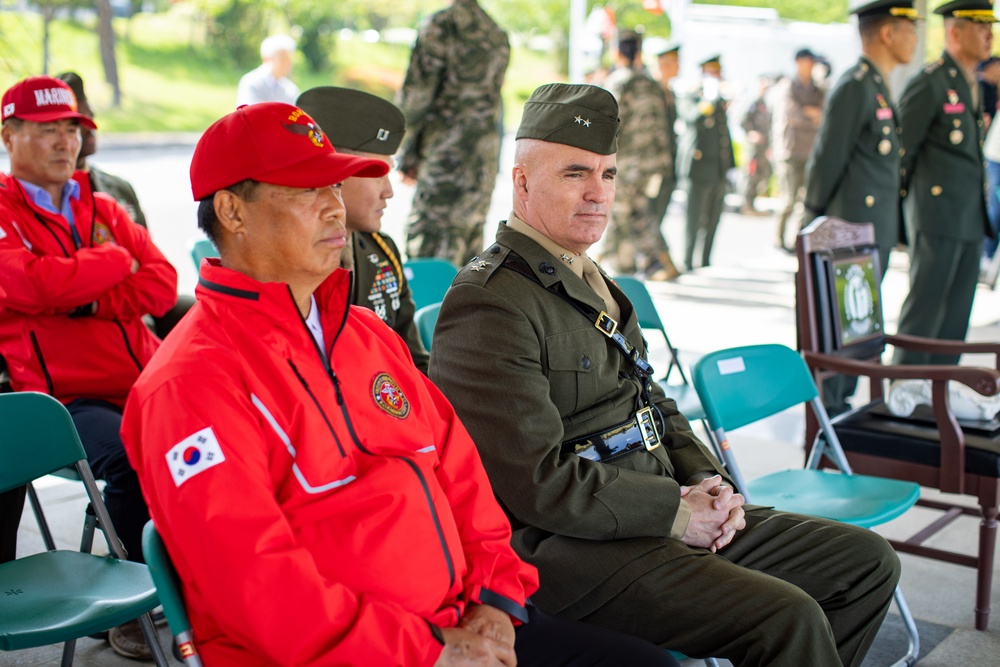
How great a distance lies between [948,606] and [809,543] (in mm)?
1238

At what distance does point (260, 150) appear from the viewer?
165 centimetres

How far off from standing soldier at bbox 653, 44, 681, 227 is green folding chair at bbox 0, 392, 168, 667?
24.0 feet

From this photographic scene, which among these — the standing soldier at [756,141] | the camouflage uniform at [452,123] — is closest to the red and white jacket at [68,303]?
the camouflage uniform at [452,123]

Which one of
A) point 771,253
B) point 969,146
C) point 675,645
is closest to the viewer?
point 675,645

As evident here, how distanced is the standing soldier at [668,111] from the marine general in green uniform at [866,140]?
13.2ft

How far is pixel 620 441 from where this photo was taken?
2234 millimetres

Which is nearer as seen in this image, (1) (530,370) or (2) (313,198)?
(2) (313,198)

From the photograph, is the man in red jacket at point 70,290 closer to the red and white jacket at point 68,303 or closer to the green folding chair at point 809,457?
the red and white jacket at point 68,303

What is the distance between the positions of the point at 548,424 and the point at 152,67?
424 inches

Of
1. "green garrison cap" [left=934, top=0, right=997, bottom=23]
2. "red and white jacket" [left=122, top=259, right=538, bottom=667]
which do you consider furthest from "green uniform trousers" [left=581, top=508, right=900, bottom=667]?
"green garrison cap" [left=934, top=0, right=997, bottom=23]

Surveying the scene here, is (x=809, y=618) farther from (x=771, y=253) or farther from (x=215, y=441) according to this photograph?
(x=771, y=253)

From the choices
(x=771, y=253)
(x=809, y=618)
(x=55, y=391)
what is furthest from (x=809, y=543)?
(x=771, y=253)

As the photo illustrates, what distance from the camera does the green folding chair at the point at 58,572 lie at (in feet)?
6.61

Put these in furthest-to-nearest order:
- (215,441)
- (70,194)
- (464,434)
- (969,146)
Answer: (969,146), (70,194), (464,434), (215,441)
